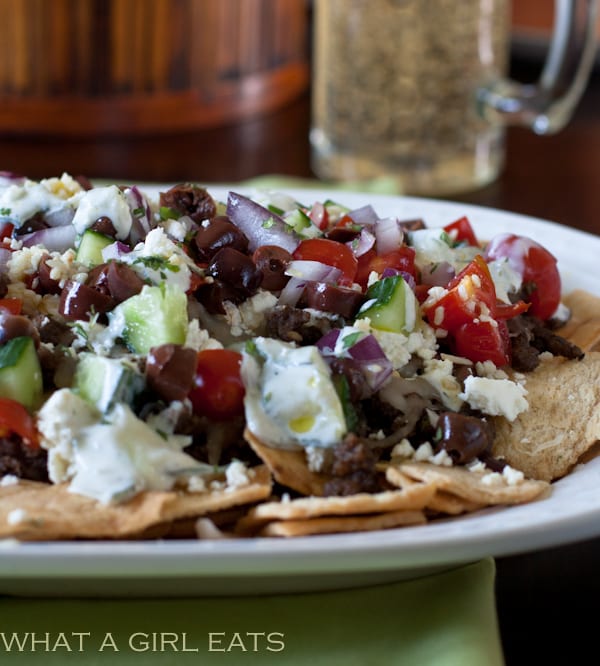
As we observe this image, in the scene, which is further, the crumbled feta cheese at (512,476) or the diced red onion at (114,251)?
the diced red onion at (114,251)

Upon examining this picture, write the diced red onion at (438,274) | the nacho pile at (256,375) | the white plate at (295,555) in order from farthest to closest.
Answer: the diced red onion at (438,274)
the nacho pile at (256,375)
the white plate at (295,555)

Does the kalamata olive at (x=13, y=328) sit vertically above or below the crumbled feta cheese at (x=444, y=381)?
above

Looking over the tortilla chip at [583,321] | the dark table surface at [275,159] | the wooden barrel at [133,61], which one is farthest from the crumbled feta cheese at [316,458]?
the wooden barrel at [133,61]

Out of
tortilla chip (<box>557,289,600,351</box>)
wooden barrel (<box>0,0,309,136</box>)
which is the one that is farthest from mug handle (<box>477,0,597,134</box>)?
tortilla chip (<box>557,289,600,351</box>)

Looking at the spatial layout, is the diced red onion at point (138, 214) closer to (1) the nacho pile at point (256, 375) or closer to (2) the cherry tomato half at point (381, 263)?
(1) the nacho pile at point (256, 375)

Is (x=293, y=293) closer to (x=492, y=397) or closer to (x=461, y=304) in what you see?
(x=461, y=304)

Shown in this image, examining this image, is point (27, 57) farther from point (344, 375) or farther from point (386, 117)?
point (344, 375)

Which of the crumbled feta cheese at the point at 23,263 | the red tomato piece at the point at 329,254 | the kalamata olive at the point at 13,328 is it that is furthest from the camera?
the red tomato piece at the point at 329,254
